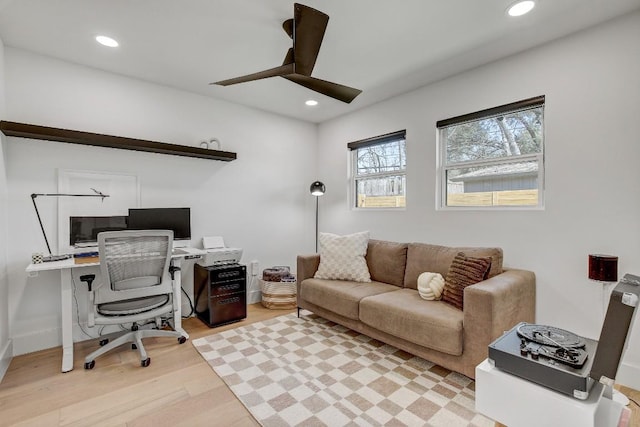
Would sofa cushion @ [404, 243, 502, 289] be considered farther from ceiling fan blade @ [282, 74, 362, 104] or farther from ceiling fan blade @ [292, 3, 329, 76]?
ceiling fan blade @ [292, 3, 329, 76]

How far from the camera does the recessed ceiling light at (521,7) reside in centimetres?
198

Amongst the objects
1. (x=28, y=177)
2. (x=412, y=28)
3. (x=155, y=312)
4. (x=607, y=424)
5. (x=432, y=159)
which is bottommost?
(x=155, y=312)

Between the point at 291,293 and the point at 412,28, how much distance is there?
2.98 metres

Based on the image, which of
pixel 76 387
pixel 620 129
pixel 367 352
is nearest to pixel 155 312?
pixel 76 387

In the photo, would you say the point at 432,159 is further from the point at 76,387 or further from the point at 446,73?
the point at 76,387

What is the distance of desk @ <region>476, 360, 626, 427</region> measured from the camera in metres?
0.90

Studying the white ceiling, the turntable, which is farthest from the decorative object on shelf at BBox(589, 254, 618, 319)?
the white ceiling

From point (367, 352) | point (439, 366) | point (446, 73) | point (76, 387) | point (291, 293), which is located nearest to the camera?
point (76, 387)

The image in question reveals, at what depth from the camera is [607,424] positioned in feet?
3.14

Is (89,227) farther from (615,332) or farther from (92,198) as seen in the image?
(615,332)

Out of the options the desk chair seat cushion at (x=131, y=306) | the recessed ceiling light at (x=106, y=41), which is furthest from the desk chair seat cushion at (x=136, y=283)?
the recessed ceiling light at (x=106, y=41)

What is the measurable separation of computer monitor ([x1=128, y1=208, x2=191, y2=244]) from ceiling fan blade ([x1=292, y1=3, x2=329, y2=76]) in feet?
6.58

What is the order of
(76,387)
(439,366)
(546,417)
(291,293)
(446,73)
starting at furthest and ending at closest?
(291,293) → (446,73) → (439,366) → (76,387) → (546,417)

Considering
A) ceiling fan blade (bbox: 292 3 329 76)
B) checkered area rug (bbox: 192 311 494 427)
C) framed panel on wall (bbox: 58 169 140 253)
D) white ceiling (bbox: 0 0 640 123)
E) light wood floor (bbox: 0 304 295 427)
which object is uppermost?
white ceiling (bbox: 0 0 640 123)
